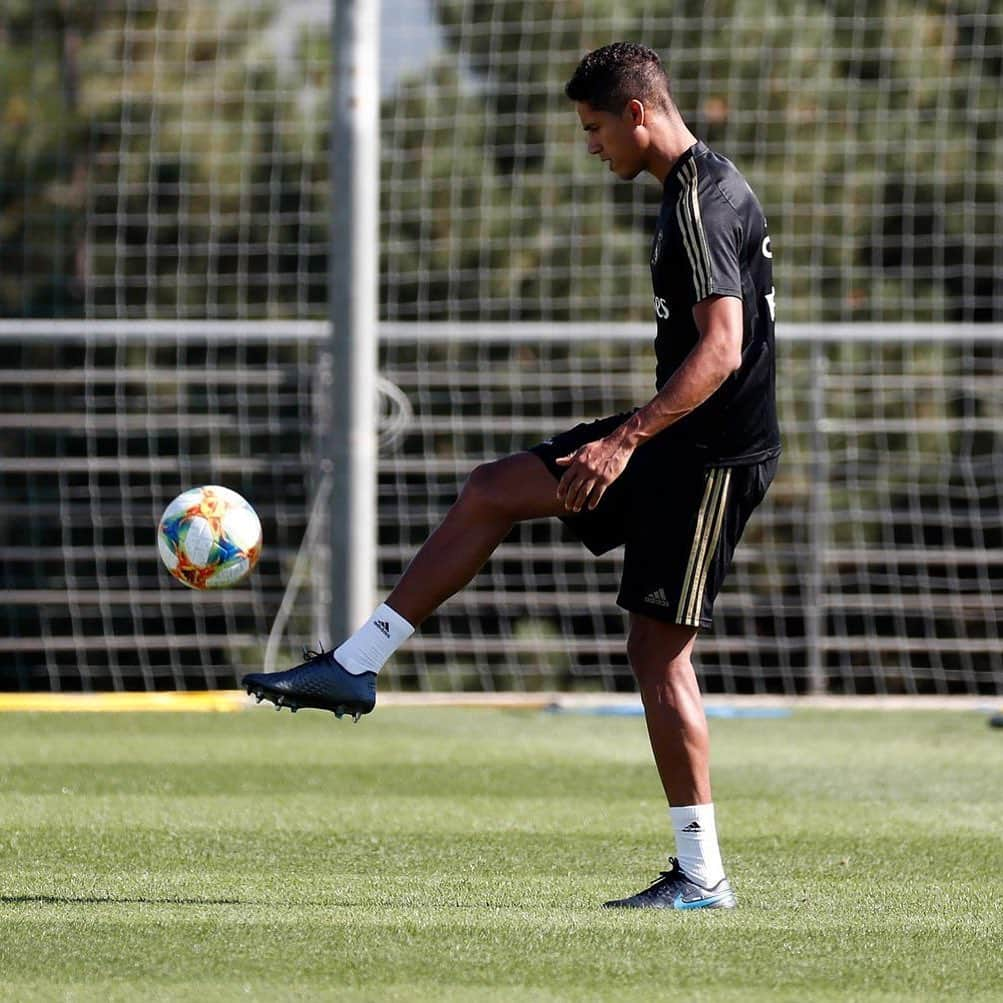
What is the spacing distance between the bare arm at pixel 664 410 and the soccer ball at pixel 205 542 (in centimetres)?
119

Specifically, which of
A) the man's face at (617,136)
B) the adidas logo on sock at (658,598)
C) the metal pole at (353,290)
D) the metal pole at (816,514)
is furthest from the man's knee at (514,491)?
the metal pole at (816,514)

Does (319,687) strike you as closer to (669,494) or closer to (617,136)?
(669,494)

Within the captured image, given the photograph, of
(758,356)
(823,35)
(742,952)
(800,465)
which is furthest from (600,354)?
(742,952)

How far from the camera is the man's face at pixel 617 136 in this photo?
4.88 m

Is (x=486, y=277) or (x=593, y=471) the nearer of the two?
(x=593, y=471)

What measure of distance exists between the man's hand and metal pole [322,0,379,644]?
5462mm

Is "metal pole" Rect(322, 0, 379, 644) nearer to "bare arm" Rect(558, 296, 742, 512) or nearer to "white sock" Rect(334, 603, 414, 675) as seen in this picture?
"white sock" Rect(334, 603, 414, 675)

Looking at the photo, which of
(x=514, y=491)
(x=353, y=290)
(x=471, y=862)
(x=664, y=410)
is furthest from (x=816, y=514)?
(x=664, y=410)

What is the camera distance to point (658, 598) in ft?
15.5

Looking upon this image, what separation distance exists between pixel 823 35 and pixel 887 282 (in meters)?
2.08

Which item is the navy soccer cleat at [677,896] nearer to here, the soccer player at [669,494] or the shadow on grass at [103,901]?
the soccer player at [669,494]

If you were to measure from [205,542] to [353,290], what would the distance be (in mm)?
4723

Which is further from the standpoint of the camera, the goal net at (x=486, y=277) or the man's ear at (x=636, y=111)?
the goal net at (x=486, y=277)

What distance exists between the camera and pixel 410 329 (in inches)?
418
